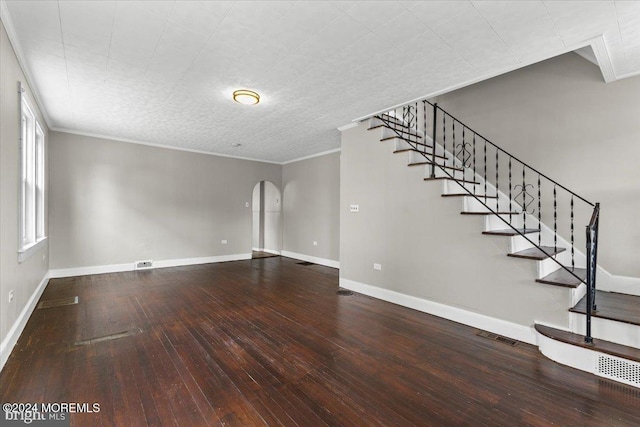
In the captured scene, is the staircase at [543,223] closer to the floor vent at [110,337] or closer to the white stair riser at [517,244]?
the white stair riser at [517,244]

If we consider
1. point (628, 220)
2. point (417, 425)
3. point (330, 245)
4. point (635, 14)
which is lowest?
point (417, 425)

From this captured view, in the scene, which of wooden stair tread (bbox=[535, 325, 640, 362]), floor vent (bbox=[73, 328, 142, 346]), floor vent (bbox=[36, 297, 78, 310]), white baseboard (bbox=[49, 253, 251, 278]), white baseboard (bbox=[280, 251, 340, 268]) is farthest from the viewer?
white baseboard (bbox=[280, 251, 340, 268])

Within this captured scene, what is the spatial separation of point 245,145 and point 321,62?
4.11 m

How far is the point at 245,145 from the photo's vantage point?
22.1ft

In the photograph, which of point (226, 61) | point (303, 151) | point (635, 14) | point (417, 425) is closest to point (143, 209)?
point (303, 151)

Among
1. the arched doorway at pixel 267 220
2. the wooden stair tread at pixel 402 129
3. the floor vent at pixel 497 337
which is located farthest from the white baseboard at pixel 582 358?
the arched doorway at pixel 267 220

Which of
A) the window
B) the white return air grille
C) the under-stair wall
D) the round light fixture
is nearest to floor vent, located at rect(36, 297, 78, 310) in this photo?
the window

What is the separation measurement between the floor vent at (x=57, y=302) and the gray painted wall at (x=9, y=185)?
2.74 feet

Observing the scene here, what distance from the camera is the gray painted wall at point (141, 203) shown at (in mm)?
5797

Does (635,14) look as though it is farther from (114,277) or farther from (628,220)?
(114,277)

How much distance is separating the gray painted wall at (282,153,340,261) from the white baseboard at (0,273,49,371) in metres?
5.36

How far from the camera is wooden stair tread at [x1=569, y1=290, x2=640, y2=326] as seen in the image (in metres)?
2.57

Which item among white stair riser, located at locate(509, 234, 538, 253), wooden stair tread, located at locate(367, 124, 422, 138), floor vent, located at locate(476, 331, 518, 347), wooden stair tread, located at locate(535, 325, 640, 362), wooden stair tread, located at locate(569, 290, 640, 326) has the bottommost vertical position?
floor vent, located at locate(476, 331, 518, 347)

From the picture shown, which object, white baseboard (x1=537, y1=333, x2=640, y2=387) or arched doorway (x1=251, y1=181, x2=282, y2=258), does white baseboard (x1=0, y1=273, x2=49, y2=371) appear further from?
arched doorway (x1=251, y1=181, x2=282, y2=258)
